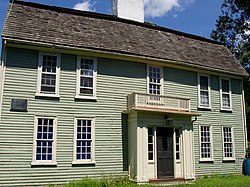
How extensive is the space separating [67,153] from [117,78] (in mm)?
4820

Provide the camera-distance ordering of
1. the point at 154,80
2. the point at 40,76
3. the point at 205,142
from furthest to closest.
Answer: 1. the point at 205,142
2. the point at 154,80
3. the point at 40,76

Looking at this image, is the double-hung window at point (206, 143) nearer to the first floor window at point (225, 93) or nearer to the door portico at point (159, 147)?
the door portico at point (159, 147)

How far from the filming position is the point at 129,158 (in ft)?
49.2

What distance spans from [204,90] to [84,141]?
29.7 ft

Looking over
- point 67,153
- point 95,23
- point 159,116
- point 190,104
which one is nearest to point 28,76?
point 67,153

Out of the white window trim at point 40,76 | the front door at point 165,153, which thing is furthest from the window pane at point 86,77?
the front door at point 165,153

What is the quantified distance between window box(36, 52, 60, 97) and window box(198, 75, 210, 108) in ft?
30.8

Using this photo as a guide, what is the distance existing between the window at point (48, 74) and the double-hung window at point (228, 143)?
1170cm

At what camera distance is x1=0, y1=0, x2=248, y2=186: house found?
42.7 feet

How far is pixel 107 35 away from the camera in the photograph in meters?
16.5

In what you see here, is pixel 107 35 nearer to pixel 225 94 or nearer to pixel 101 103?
pixel 101 103

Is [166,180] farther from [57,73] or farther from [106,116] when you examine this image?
[57,73]

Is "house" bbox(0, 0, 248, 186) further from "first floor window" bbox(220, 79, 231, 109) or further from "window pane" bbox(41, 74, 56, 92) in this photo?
"first floor window" bbox(220, 79, 231, 109)

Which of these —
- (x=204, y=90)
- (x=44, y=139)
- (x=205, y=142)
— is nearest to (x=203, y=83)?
(x=204, y=90)
